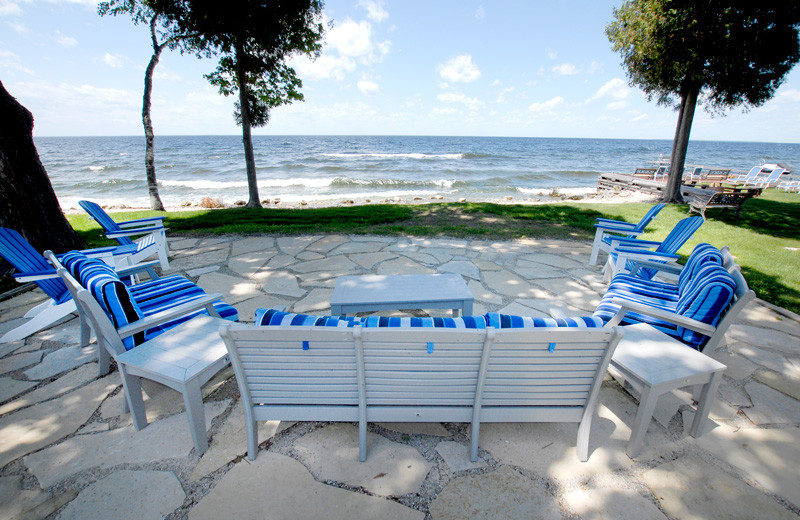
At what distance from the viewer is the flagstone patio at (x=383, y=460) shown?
1735 mm

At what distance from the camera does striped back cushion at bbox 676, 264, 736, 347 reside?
86.4 inches

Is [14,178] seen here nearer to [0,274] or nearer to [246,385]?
[0,274]

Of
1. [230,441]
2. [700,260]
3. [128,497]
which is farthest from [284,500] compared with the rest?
[700,260]

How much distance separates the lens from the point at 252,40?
8.74 m

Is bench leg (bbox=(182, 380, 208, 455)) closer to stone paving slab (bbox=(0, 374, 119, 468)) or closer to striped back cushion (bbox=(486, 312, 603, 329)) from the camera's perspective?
stone paving slab (bbox=(0, 374, 119, 468))

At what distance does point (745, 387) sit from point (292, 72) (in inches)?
405

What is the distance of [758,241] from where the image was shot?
6508 millimetres

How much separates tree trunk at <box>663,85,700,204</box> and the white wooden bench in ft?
33.7

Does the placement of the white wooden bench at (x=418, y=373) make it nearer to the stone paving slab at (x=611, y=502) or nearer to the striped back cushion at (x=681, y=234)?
the stone paving slab at (x=611, y=502)

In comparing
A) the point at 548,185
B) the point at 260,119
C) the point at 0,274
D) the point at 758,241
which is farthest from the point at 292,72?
the point at 548,185

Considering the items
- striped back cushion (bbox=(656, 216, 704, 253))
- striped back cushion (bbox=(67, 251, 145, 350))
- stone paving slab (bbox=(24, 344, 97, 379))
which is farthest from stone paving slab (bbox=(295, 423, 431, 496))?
striped back cushion (bbox=(656, 216, 704, 253))

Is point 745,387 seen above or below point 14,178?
below

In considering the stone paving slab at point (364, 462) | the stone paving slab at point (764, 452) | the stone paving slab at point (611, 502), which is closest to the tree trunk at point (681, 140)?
the stone paving slab at point (764, 452)

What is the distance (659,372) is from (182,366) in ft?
8.89
